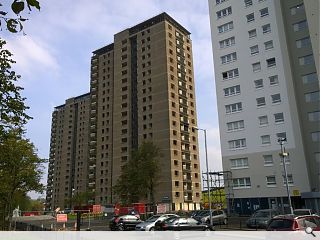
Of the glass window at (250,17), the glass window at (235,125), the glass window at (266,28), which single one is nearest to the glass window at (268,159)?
the glass window at (235,125)

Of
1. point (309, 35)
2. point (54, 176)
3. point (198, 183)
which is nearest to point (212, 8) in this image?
point (309, 35)

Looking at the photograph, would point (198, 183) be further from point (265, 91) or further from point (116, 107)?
point (265, 91)

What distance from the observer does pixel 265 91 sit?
183ft

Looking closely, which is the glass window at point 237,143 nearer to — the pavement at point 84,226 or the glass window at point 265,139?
the glass window at point 265,139

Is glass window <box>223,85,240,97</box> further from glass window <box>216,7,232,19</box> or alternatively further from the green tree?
the green tree

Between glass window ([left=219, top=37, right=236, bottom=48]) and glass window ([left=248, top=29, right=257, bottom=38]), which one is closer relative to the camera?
glass window ([left=248, top=29, right=257, bottom=38])

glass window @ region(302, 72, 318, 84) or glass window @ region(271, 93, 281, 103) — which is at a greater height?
glass window @ region(302, 72, 318, 84)

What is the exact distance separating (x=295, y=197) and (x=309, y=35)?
24.4 m

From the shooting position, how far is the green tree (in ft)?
98.7

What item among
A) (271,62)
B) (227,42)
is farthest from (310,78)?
(227,42)

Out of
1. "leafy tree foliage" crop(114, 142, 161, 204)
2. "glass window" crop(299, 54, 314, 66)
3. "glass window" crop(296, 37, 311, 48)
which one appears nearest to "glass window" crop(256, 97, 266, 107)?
"glass window" crop(299, 54, 314, 66)

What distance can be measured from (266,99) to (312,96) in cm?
653

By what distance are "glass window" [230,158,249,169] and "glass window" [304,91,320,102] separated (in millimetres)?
12702

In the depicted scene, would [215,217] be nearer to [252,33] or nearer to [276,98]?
[276,98]
